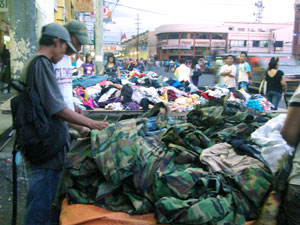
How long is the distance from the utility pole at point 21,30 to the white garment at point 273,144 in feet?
13.3

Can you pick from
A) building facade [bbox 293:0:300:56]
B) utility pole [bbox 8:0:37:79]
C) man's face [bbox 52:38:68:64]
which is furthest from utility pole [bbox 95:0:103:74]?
building facade [bbox 293:0:300:56]

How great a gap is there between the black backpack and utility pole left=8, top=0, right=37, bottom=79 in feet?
10.4

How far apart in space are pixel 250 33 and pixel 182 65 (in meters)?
64.1

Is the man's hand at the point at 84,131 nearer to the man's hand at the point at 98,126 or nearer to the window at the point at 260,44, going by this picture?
the man's hand at the point at 98,126

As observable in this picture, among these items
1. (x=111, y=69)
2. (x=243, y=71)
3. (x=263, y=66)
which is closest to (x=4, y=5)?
(x=111, y=69)

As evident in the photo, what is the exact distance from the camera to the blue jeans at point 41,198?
7.66 feet

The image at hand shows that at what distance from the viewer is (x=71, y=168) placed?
2170 millimetres

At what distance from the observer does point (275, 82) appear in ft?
26.5

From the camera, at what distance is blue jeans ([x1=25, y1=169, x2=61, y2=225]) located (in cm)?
234

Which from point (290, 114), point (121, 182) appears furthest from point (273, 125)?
point (121, 182)

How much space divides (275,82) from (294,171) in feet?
22.1

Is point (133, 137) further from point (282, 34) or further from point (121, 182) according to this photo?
point (282, 34)

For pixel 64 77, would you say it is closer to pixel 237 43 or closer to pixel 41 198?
pixel 41 198

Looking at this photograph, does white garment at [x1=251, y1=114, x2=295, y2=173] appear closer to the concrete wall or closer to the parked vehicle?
the concrete wall
